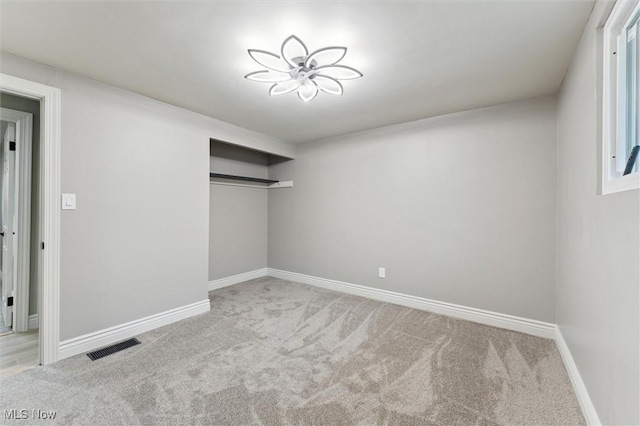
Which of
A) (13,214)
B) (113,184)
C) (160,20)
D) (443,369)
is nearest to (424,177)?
(443,369)

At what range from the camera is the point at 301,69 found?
6.49ft

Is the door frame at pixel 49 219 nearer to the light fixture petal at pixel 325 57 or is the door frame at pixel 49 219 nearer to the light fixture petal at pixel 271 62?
the light fixture petal at pixel 271 62

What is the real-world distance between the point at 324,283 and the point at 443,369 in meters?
2.30

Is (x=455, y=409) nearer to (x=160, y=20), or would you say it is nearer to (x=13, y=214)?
(x=160, y=20)

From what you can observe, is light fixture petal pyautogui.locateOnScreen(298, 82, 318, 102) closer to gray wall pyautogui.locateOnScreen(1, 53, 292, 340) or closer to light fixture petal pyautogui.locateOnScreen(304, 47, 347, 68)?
light fixture petal pyautogui.locateOnScreen(304, 47, 347, 68)

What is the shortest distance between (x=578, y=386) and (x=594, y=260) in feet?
2.85

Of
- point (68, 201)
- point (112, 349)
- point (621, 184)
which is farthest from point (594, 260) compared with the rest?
point (68, 201)

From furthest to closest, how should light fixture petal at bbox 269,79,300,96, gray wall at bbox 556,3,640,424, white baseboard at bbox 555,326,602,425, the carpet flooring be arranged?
light fixture petal at bbox 269,79,300,96
the carpet flooring
white baseboard at bbox 555,326,602,425
gray wall at bbox 556,3,640,424

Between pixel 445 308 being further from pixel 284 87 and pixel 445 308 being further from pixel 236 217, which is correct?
pixel 236 217

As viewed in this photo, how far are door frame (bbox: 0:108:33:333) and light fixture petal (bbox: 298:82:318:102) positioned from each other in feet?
8.83

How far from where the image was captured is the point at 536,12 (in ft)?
5.04

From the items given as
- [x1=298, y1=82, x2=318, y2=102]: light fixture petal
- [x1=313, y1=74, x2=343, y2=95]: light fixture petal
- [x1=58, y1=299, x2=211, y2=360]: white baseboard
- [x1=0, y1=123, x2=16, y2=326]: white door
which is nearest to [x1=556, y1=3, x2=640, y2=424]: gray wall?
[x1=313, y1=74, x2=343, y2=95]: light fixture petal

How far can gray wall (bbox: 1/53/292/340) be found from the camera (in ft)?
7.33

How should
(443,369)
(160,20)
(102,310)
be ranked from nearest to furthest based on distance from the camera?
(160,20)
(443,369)
(102,310)
